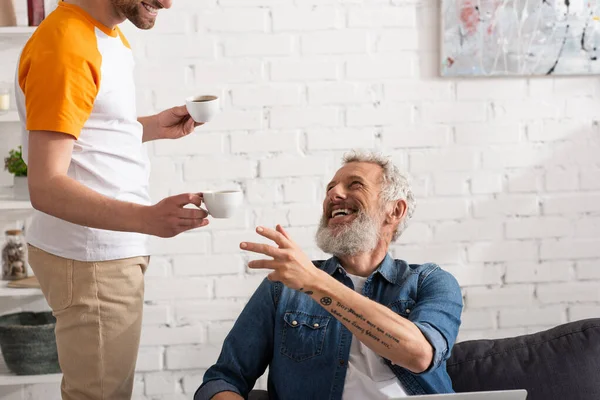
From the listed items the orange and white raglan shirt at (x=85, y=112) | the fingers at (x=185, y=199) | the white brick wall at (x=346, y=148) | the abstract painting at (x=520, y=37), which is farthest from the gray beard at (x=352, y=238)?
the abstract painting at (x=520, y=37)

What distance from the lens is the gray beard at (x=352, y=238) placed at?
6.83 feet

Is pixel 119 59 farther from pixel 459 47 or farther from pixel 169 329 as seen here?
pixel 459 47

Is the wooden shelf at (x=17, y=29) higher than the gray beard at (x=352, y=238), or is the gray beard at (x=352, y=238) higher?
the wooden shelf at (x=17, y=29)

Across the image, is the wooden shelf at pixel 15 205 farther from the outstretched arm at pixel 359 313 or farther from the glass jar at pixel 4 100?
the outstretched arm at pixel 359 313

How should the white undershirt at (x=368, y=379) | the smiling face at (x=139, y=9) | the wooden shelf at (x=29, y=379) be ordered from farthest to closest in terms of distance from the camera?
the wooden shelf at (x=29, y=379) → the white undershirt at (x=368, y=379) → the smiling face at (x=139, y=9)

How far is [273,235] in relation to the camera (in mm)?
1634

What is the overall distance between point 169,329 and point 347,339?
0.99 m

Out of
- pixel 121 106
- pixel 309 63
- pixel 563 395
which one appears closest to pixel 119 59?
pixel 121 106

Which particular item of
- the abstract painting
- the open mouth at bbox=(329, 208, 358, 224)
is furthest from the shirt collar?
the abstract painting

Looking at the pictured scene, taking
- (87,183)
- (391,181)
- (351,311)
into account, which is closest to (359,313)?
(351,311)

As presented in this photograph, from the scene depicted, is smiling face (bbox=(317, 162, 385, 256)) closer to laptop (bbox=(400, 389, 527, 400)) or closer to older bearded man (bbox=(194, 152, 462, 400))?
older bearded man (bbox=(194, 152, 462, 400))

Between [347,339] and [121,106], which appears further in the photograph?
[347,339]

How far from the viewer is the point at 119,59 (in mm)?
1889

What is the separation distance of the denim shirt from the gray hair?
0.18m
